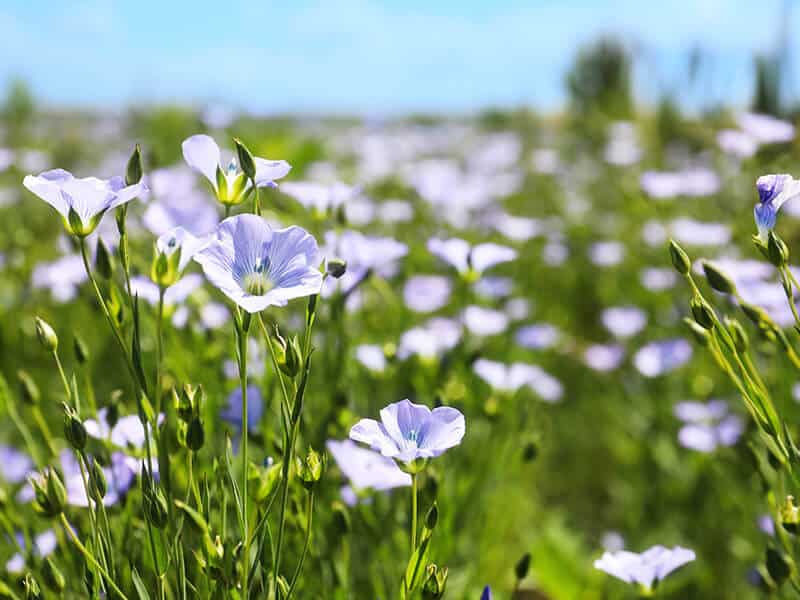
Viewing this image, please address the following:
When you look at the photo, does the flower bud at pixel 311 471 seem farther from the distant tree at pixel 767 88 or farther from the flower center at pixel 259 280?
the distant tree at pixel 767 88

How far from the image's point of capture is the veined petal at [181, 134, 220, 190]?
1.11m

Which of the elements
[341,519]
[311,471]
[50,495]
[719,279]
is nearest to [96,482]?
[50,495]

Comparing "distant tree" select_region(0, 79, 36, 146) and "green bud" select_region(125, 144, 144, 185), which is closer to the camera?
"green bud" select_region(125, 144, 144, 185)

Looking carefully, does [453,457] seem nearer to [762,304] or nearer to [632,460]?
[762,304]

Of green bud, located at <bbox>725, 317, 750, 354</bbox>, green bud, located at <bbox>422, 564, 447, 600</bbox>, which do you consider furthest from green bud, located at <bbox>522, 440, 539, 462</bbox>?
green bud, located at <bbox>422, 564, 447, 600</bbox>

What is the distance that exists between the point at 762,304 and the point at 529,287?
2.07 meters

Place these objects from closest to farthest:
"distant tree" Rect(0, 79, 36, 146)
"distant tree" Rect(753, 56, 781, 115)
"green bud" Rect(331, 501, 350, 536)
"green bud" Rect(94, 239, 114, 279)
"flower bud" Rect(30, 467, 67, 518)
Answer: "flower bud" Rect(30, 467, 67, 518), "green bud" Rect(94, 239, 114, 279), "green bud" Rect(331, 501, 350, 536), "distant tree" Rect(753, 56, 781, 115), "distant tree" Rect(0, 79, 36, 146)

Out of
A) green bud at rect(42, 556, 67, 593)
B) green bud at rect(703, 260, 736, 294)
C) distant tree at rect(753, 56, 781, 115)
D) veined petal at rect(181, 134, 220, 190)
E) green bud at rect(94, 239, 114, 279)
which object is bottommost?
distant tree at rect(753, 56, 781, 115)

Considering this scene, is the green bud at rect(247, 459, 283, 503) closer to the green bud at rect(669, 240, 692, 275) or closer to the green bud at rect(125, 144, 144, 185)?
the green bud at rect(125, 144, 144, 185)

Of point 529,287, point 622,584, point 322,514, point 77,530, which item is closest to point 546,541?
point 622,584

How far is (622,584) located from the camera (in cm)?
179

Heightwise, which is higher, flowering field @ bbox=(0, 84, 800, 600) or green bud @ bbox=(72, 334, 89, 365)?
green bud @ bbox=(72, 334, 89, 365)

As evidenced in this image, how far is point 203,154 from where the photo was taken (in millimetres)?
1121

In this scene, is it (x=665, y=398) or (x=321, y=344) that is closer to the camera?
(x=321, y=344)
